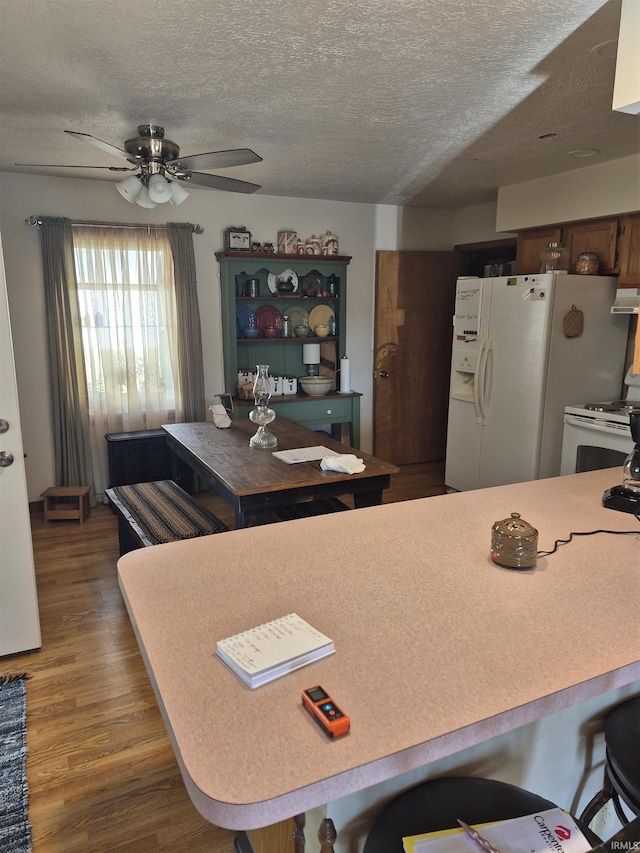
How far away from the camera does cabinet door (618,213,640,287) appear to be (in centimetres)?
365

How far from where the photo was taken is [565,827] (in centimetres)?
93

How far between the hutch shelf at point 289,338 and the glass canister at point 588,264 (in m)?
1.93

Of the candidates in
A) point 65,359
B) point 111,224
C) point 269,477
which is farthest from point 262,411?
point 111,224

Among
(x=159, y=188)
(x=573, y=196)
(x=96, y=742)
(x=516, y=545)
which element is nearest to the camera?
(x=516, y=545)

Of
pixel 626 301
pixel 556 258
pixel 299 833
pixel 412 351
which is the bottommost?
pixel 299 833

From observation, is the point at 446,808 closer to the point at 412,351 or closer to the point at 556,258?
the point at 556,258

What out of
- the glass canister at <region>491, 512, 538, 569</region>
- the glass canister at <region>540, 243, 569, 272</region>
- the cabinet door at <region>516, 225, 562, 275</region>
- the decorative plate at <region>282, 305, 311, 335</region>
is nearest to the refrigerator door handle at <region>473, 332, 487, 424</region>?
the glass canister at <region>540, 243, 569, 272</region>

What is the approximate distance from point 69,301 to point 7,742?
3.03 meters

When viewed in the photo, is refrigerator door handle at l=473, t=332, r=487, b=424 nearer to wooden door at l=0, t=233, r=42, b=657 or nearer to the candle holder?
the candle holder

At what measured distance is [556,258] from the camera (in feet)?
13.0

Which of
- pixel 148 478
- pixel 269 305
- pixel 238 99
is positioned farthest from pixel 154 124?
pixel 148 478

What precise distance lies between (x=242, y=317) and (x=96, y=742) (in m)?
3.55

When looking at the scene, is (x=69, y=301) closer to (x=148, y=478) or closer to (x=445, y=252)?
(x=148, y=478)

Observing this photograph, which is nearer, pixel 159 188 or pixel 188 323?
pixel 159 188
